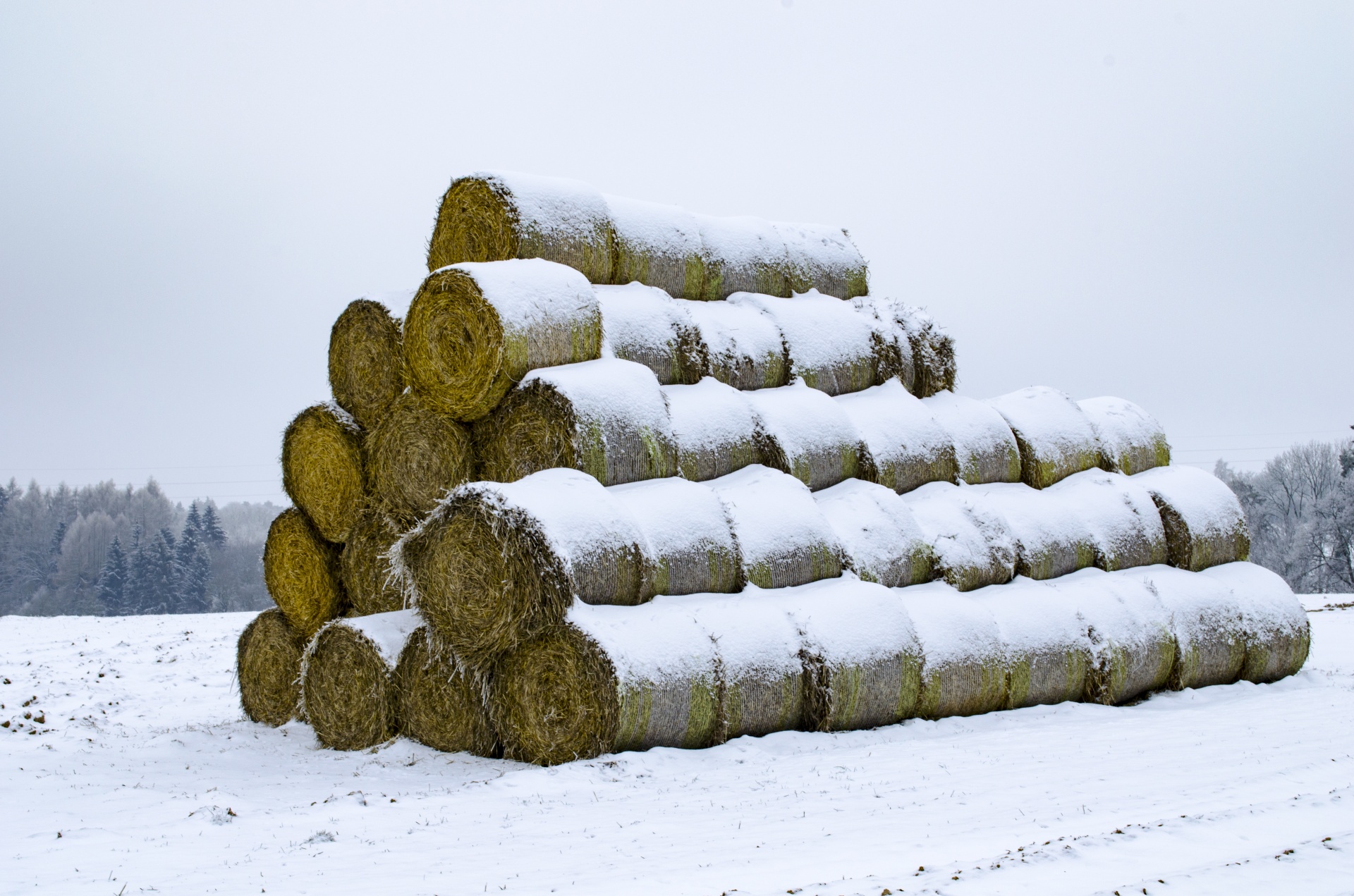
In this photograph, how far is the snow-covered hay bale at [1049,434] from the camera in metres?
10.7

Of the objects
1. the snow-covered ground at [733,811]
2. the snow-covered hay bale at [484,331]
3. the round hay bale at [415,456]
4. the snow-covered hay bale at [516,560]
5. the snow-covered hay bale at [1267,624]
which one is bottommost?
the snow-covered ground at [733,811]

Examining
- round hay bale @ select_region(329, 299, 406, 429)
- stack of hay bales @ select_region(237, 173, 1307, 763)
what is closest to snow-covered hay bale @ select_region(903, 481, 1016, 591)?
stack of hay bales @ select_region(237, 173, 1307, 763)

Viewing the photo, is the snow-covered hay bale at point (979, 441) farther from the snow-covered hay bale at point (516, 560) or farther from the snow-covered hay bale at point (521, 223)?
the snow-covered hay bale at point (516, 560)

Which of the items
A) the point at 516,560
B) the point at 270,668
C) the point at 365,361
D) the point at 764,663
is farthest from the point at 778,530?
the point at 270,668

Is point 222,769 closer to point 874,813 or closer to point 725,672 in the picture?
point 725,672

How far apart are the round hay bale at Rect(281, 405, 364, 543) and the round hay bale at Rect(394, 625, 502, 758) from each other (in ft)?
5.41

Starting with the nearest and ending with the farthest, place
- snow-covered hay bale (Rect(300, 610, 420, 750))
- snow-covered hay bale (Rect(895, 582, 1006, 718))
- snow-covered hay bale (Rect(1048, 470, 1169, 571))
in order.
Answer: snow-covered hay bale (Rect(300, 610, 420, 750)) → snow-covered hay bale (Rect(895, 582, 1006, 718)) → snow-covered hay bale (Rect(1048, 470, 1169, 571))

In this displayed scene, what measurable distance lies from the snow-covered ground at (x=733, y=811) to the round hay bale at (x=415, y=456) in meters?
1.75

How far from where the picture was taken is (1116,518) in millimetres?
10289

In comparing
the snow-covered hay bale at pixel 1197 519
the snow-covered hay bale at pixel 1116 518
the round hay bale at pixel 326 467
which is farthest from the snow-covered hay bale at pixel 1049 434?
the round hay bale at pixel 326 467

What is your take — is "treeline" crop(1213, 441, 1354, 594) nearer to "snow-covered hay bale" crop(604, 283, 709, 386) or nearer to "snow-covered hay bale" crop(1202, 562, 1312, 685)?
"snow-covered hay bale" crop(1202, 562, 1312, 685)

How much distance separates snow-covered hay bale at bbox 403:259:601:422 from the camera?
7570 millimetres

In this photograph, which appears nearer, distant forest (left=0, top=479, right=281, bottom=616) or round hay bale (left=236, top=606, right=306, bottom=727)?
Result: round hay bale (left=236, top=606, right=306, bottom=727)

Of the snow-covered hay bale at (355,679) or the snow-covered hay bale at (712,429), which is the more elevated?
the snow-covered hay bale at (712,429)
